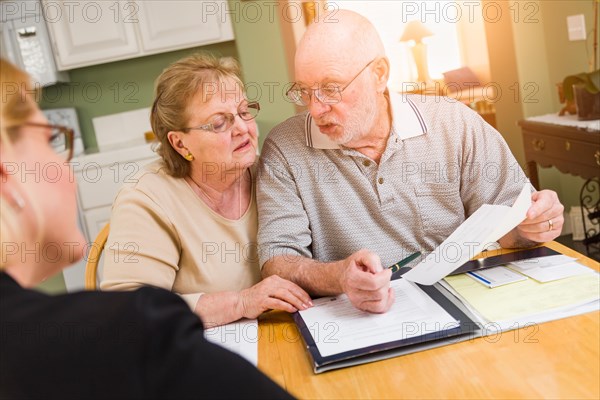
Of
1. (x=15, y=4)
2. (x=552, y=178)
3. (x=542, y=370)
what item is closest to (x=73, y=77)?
(x=15, y=4)

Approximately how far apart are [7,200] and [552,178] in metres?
3.51

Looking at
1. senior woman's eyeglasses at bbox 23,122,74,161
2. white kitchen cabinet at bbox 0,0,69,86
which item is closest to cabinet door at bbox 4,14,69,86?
white kitchen cabinet at bbox 0,0,69,86

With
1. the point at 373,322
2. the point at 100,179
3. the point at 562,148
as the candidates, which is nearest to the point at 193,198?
the point at 373,322

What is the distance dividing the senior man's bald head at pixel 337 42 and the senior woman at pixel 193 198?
0.61ft

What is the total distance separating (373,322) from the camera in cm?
116

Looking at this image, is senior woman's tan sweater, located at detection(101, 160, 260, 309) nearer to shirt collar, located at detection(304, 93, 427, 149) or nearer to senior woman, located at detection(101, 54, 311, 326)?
senior woman, located at detection(101, 54, 311, 326)

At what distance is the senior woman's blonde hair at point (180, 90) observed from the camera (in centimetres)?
155

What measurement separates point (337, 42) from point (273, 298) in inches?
25.5

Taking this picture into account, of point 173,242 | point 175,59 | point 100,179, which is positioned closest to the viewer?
point 173,242

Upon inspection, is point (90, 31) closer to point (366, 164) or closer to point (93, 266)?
point (93, 266)

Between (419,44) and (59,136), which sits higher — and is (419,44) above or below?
above

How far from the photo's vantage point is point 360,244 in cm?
164

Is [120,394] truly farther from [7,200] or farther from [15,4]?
[15,4]

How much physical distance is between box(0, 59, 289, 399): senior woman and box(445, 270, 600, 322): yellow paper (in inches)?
29.5
